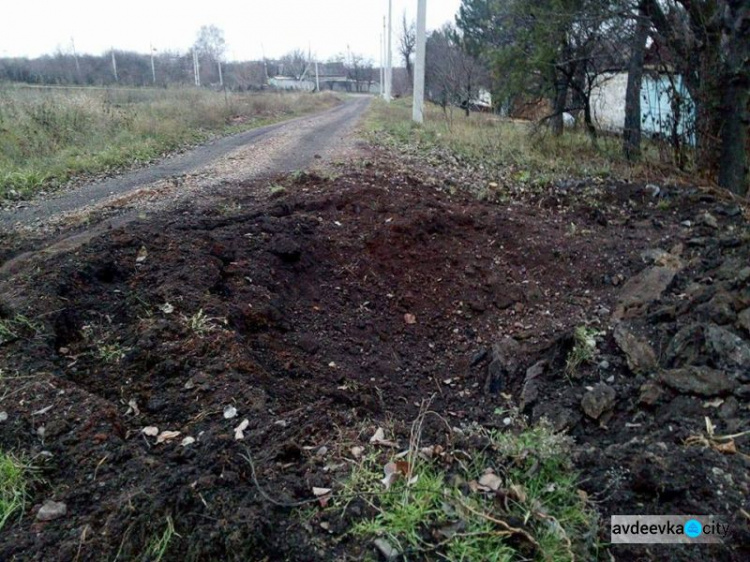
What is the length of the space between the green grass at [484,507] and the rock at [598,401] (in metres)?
0.46

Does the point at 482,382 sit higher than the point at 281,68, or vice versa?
the point at 281,68

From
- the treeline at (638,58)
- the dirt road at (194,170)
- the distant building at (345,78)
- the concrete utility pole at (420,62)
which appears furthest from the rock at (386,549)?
the distant building at (345,78)

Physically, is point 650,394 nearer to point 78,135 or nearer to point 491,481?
point 491,481

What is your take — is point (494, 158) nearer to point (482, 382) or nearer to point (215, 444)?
point (482, 382)

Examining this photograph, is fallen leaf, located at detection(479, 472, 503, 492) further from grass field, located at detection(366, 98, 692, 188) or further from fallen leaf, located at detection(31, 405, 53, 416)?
grass field, located at detection(366, 98, 692, 188)

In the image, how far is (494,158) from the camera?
916cm

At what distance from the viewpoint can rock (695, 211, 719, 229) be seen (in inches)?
207

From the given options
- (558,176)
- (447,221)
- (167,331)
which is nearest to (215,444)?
(167,331)

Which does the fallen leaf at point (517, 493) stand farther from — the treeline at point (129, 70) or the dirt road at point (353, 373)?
the treeline at point (129, 70)

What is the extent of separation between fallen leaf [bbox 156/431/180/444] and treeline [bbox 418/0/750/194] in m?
8.04

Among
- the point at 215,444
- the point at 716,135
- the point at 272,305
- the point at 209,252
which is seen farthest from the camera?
the point at 716,135

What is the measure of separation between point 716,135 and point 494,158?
3.26 m

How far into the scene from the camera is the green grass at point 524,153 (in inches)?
314

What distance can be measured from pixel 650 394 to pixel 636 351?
474 millimetres
